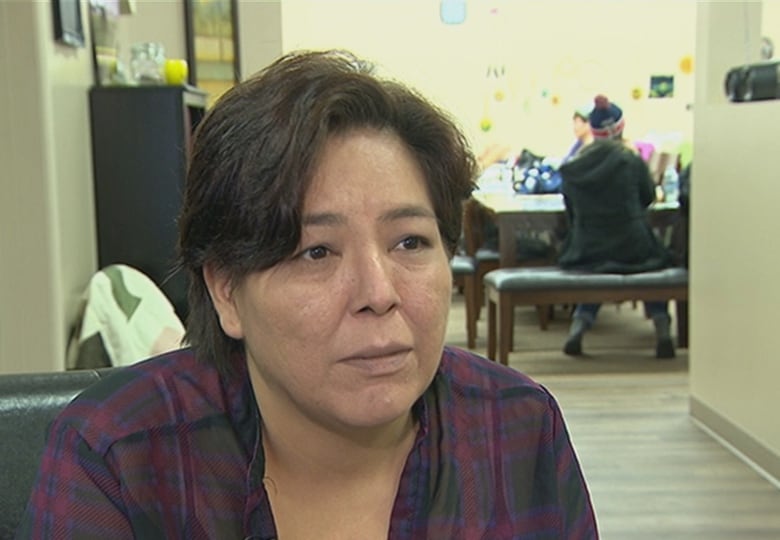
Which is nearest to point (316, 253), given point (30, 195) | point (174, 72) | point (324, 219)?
point (324, 219)

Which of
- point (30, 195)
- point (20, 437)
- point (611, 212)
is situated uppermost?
point (30, 195)

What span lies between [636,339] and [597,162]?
133 centimetres

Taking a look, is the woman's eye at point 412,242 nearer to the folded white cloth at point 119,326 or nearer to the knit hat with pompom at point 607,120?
the folded white cloth at point 119,326

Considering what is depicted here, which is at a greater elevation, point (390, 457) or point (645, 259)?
point (390, 457)

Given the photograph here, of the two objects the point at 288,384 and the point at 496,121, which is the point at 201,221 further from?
the point at 496,121

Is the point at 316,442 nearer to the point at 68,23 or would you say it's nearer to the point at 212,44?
the point at 68,23

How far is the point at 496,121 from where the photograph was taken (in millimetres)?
9398

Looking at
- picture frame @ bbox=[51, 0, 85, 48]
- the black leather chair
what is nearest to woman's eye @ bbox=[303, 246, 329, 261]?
the black leather chair

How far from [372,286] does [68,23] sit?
245 centimetres

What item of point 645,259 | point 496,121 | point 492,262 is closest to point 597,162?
point 645,259

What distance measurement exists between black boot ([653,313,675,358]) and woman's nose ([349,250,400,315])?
4821mm

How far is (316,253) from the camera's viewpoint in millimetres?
1022

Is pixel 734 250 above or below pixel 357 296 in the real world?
below

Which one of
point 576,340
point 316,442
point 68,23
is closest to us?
point 316,442
